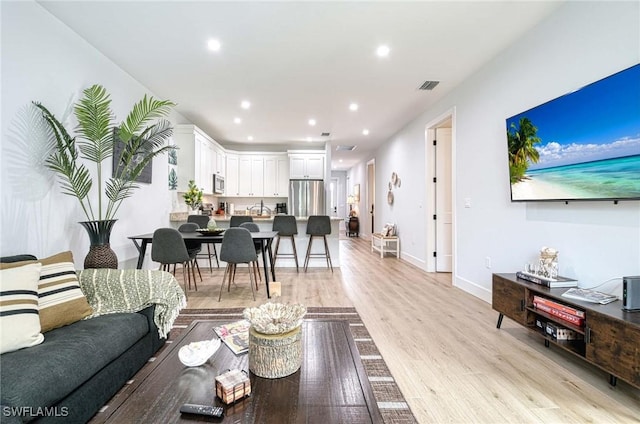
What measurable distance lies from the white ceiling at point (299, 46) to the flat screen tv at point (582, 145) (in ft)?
3.21

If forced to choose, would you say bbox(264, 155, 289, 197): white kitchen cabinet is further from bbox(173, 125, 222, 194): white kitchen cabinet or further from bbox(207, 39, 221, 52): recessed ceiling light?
bbox(207, 39, 221, 52): recessed ceiling light

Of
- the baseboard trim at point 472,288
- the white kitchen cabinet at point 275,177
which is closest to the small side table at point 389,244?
the baseboard trim at point 472,288

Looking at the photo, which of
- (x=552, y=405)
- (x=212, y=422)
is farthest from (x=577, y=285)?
(x=212, y=422)

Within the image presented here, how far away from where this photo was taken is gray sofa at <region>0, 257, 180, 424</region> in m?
1.13

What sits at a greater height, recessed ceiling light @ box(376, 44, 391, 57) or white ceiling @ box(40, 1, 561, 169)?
white ceiling @ box(40, 1, 561, 169)

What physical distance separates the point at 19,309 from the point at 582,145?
366 cm

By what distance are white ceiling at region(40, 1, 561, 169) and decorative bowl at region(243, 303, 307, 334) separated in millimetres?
2428

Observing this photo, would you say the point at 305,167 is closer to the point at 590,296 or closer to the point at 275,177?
the point at 275,177

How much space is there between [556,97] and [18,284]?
397 centimetres

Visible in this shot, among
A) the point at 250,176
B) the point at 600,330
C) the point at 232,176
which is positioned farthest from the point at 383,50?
the point at 232,176

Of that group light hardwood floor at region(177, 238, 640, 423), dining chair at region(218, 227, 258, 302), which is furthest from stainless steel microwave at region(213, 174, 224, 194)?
dining chair at region(218, 227, 258, 302)

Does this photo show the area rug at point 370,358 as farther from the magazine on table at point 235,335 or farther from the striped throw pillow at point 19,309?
the striped throw pillow at point 19,309

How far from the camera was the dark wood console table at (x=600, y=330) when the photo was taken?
1601 millimetres

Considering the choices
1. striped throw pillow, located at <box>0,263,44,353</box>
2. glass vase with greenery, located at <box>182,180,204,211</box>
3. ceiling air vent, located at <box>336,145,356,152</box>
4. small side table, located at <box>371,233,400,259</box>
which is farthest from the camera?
ceiling air vent, located at <box>336,145,356,152</box>
